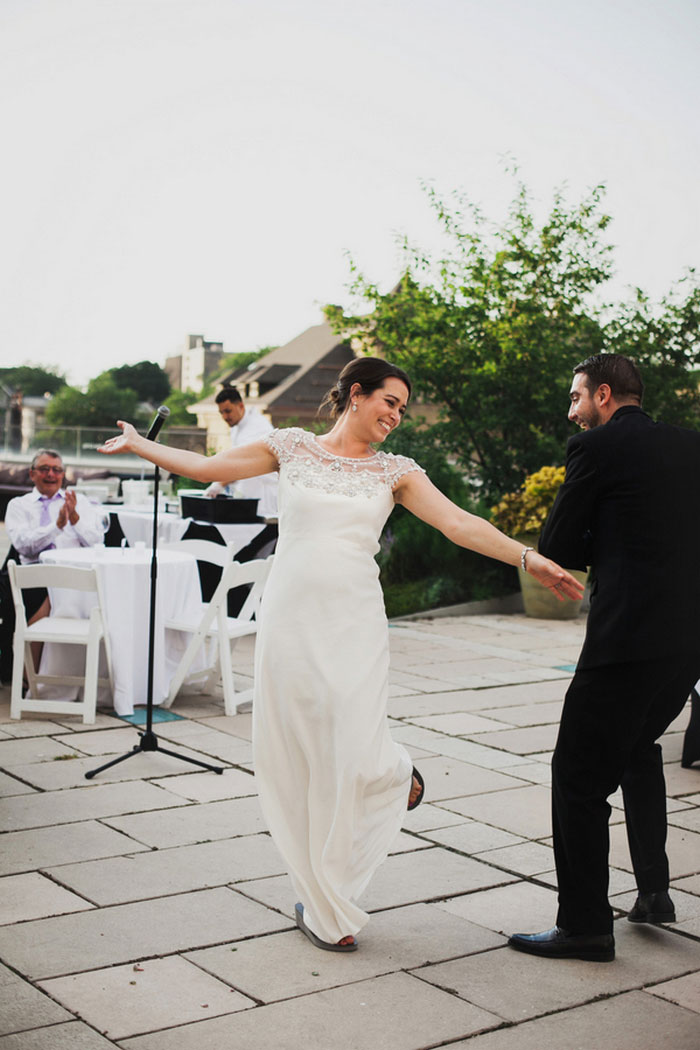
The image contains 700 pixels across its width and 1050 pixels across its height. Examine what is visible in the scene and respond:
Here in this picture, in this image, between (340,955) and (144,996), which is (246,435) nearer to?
(340,955)

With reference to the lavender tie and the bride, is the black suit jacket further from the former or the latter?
the lavender tie

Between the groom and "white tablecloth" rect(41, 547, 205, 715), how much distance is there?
3.80 m

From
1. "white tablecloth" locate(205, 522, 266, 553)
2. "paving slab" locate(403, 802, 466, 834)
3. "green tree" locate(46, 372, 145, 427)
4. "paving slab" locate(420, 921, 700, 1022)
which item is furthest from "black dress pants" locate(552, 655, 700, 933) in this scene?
"green tree" locate(46, 372, 145, 427)

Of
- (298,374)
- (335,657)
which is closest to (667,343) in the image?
(335,657)

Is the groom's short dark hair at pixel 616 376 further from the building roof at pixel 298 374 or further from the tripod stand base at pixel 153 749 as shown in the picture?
the building roof at pixel 298 374

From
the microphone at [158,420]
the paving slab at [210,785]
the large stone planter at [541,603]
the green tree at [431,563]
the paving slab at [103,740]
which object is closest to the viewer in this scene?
the microphone at [158,420]

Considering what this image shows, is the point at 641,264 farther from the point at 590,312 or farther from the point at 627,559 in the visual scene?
the point at 627,559

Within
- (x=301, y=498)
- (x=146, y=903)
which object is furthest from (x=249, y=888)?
(x=301, y=498)

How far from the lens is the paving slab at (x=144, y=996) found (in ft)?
9.57

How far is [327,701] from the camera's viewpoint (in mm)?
3420

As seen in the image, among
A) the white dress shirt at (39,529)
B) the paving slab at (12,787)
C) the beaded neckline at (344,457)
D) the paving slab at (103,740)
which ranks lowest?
the paving slab at (103,740)

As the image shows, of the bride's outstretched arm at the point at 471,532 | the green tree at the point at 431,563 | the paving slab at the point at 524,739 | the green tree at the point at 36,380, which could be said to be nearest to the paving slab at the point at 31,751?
the paving slab at the point at 524,739

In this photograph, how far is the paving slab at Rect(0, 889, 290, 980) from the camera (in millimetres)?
3303

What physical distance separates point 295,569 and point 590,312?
10.9 m
